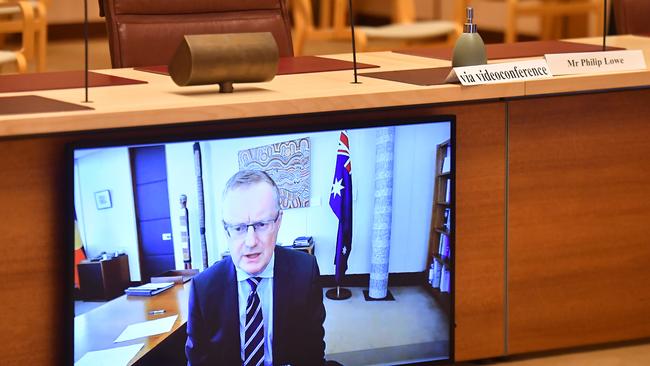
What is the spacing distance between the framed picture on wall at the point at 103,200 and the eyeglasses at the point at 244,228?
22 cm

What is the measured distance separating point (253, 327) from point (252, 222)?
21 centimetres

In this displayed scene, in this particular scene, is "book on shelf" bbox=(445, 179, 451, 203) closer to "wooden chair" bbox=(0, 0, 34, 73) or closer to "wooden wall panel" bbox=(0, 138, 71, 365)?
"wooden wall panel" bbox=(0, 138, 71, 365)

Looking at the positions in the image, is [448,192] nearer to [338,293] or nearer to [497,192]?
[497,192]

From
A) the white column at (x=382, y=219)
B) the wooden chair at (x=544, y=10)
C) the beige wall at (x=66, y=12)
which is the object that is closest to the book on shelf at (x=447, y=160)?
the white column at (x=382, y=219)

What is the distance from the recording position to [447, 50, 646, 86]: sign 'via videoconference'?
2119 mm

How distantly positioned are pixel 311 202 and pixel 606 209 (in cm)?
74

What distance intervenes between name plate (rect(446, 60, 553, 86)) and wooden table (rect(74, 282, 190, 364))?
669mm

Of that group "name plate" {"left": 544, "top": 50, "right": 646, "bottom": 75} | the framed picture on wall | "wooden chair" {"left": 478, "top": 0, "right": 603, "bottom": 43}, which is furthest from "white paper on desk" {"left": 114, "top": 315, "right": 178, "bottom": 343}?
"wooden chair" {"left": 478, "top": 0, "right": 603, "bottom": 43}

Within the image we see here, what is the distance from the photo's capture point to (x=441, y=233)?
2225 millimetres

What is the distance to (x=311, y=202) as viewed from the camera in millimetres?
2086

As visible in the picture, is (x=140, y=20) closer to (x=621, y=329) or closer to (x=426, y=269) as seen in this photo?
(x=426, y=269)

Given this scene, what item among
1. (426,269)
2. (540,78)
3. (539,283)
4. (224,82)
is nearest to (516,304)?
(539,283)

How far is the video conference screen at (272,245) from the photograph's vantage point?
1.97 meters

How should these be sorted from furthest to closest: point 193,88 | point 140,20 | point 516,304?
point 140,20, point 516,304, point 193,88
